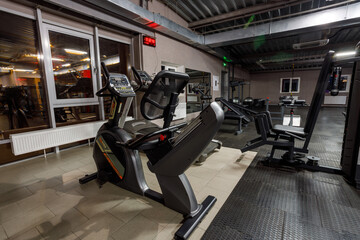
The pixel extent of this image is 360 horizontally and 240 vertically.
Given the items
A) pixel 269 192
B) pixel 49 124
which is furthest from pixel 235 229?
pixel 49 124

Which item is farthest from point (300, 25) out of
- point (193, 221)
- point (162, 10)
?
point (193, 221)

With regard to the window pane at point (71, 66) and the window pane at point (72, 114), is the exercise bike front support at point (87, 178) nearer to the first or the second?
the window pane at point (72, 114)

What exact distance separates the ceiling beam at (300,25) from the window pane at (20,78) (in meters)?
4.68

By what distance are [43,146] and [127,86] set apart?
218 cm

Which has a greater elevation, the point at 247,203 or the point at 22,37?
the point at 22,37

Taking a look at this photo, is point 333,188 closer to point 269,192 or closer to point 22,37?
point 269,192

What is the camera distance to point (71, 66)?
3.65 meters

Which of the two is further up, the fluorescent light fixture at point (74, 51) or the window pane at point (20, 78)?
the fluorescent light fixture at point (74, 51)

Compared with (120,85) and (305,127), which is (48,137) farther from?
(305,127)

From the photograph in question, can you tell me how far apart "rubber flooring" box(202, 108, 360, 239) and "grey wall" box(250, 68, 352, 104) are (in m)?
13.5

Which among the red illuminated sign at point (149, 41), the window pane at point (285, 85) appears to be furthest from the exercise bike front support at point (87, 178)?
the window pane at point (285, 85)

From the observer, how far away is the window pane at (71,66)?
325 cm

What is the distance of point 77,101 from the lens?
11.5 ft

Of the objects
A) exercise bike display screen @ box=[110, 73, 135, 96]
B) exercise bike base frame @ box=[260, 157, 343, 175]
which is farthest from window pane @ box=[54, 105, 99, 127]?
exercise bike base frame @ box=[260, 157, 343, 175]
